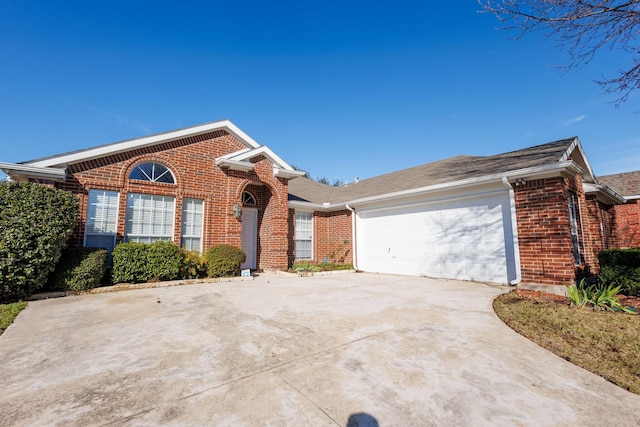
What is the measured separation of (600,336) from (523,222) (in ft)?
13.6

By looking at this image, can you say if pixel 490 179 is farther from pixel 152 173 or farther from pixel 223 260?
pixel 152 173

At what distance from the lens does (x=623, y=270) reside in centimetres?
688

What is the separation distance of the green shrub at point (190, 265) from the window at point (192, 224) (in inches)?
36.8

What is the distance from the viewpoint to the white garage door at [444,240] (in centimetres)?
801

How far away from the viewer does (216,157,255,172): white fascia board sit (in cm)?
1041

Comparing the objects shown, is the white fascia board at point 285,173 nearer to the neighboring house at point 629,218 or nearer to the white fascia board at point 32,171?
the white fascia board at point 32,171

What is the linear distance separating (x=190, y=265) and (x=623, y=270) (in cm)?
1178

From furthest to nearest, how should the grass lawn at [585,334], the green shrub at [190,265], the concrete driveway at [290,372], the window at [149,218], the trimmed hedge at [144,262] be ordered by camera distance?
the window at [149,218], the green shrub at [190,265], the trimmed hedge at [144,262], the grass lawn at [585,334], the concrete driveway at [290,372]

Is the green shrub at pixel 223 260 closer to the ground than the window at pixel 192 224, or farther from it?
closer to the ground

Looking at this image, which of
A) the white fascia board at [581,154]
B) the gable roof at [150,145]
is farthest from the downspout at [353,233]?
the white fascia board at [581,154]

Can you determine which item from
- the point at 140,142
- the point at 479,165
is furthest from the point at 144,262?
the point at 479,165

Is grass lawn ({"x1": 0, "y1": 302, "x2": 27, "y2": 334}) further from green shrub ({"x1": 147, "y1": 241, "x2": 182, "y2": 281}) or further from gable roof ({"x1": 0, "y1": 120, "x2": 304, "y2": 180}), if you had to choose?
gable roof ({"x1": 0, "y1": 120, "x2": 304, "y2": 180})

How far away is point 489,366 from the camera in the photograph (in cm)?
304

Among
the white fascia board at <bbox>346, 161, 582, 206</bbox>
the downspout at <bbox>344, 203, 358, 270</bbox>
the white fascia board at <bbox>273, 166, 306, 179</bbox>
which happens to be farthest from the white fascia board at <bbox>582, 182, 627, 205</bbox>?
the white fascia board at <bbox>273, 166, 306, 179</bbox>
